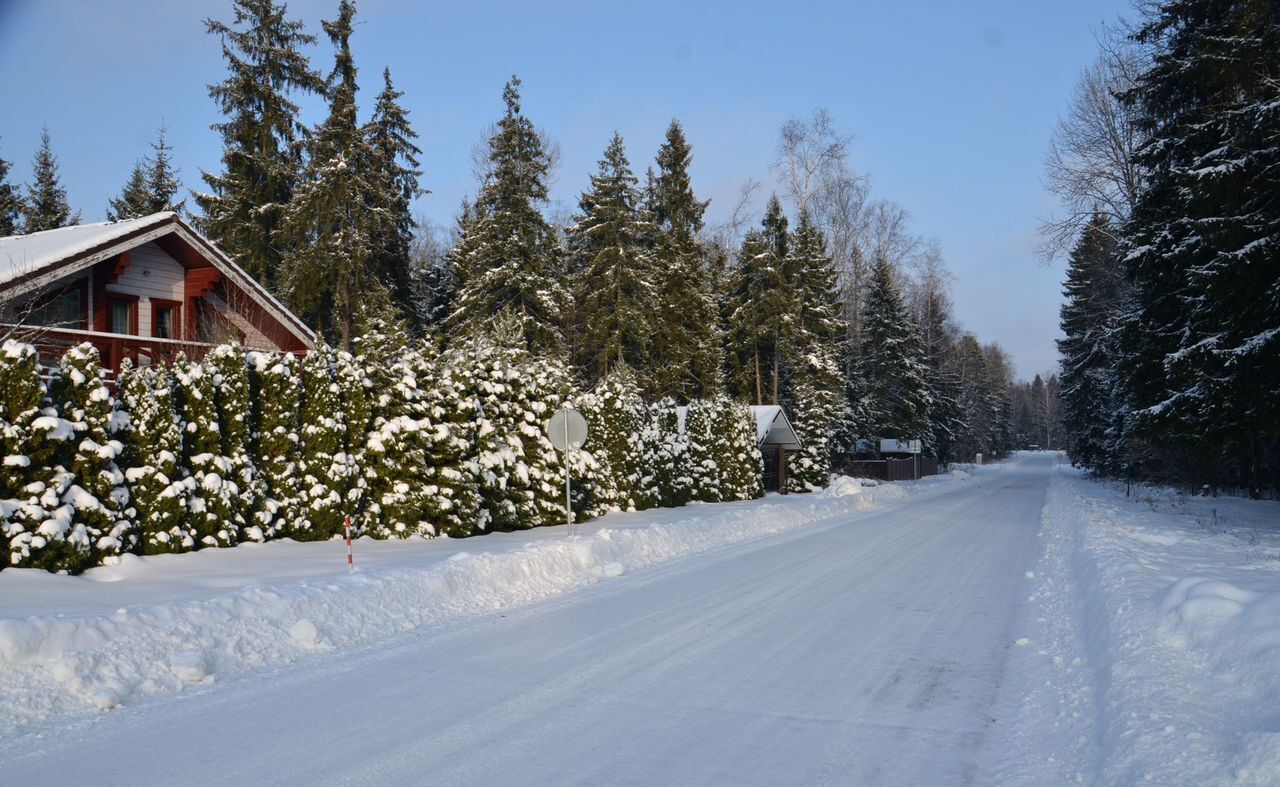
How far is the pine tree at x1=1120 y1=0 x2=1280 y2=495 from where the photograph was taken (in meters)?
16.8

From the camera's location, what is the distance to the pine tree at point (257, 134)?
35.2 m

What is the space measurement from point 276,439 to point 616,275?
26.6m

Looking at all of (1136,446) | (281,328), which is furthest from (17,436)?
(1136,446)

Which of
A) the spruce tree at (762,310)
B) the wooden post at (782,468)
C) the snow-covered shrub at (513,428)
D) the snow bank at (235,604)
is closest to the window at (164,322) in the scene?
the snow-covered shrub at (513,428)

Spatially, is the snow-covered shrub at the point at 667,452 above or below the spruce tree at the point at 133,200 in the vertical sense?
below

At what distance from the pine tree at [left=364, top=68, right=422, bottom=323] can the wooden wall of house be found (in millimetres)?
12892

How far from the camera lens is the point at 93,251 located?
61.7ft

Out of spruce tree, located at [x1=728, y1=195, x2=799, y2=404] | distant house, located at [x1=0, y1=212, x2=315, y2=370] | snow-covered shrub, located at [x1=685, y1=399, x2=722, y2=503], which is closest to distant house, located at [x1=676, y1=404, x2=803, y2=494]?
snow-covered shrub, located at [x1=685, y1=399, x2=722, y2=503]

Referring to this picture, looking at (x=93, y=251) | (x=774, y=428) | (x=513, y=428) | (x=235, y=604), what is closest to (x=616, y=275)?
(x=774, y=428)

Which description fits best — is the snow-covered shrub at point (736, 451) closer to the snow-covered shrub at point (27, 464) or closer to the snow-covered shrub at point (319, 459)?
the snow-covered shrub at point (319, 459)

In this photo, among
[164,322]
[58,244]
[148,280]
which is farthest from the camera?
[164,322]

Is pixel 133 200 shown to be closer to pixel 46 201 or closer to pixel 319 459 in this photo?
pixel 46 201

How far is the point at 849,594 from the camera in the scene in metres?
11.9

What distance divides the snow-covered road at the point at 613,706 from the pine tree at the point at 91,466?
5314mm
